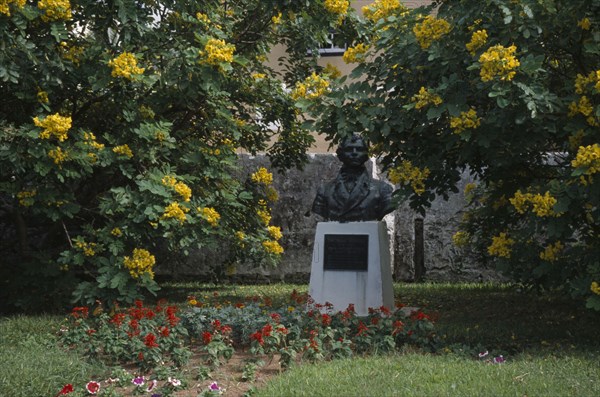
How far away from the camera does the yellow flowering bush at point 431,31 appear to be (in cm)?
646

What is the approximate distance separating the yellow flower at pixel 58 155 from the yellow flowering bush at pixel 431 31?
10.1 feet

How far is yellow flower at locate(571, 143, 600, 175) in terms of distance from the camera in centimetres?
549

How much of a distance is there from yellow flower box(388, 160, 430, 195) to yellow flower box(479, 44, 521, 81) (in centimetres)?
129

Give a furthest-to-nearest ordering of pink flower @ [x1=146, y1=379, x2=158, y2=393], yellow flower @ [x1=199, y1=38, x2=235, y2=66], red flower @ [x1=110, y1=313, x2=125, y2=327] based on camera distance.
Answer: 1. yellow flower @ [x1=199, y1=38, x2=235, y2=66]
2. red flower @ [x1=110, y1=313, x2=125, y2=327]
3. pink flower @ [x1=146, y1=379, x2=158, y2=393]

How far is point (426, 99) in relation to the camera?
6.25 meters

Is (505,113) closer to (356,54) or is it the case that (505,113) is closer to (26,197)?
(356,54)

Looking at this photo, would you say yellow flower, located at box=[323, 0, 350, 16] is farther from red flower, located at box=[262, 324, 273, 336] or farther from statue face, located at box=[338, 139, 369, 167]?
red flower, located at box=[262, 324, 273, 336]

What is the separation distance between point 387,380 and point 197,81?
3383 millimetres

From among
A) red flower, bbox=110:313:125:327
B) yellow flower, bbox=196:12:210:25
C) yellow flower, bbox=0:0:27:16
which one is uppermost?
yellow flower, bbox=196:12:210:25

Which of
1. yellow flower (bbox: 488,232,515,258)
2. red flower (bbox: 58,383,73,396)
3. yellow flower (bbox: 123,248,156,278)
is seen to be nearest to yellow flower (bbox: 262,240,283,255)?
yellow flower (bbox: 123,248,156,278)

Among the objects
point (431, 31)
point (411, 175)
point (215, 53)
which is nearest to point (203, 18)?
point (215, 53)

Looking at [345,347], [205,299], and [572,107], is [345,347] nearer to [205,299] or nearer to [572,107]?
[572,107]

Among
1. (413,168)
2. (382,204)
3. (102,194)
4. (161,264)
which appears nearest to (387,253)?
(382,204)

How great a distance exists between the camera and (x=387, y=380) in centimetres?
504
